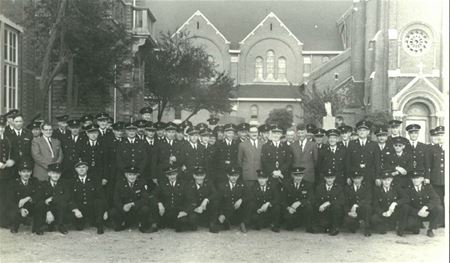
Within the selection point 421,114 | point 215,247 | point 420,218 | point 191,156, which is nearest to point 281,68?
point 421,114

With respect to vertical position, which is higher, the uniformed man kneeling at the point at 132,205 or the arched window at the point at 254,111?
the arched window at the point at 254,111

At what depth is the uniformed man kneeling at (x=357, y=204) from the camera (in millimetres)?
8508

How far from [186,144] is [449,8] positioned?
5.89 meters

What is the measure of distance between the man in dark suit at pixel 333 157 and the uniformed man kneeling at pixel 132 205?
3062mm

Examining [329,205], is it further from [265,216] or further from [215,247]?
[215,247]

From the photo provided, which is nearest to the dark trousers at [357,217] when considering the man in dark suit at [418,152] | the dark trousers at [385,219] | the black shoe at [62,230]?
the dark trousers at [385,219]

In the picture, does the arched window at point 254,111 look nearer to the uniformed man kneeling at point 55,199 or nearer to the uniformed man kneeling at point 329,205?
the uniformed man kneeling at point 329,205

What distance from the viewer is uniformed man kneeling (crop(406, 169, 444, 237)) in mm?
Result: 8438

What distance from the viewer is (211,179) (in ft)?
31.2

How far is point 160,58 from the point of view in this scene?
2677cm

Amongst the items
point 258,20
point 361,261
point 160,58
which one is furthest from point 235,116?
point 361,261

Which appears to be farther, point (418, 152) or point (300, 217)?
point (418, 152)

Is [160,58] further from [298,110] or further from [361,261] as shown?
[298,110]

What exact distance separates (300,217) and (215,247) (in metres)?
2.12
